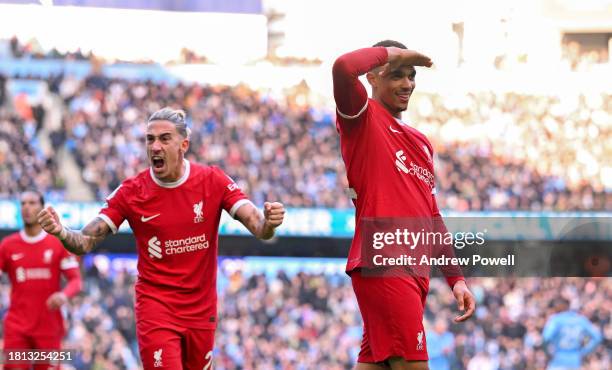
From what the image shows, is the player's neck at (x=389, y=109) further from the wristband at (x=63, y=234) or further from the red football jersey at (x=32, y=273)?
the red football jersey at (x=32, y=273)

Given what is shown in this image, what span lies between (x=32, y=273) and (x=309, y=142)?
1392 cm

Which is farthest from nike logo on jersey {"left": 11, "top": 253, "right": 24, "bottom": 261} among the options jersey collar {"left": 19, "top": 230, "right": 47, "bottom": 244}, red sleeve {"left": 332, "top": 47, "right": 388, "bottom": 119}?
red sleeve {"left": 332, "top": 47, "right": 388, "bottom": 119}

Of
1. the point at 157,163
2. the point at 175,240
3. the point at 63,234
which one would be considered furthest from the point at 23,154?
the point at 63,234

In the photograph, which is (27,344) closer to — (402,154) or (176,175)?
(176,175)

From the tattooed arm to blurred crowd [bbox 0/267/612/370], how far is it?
1180 cm

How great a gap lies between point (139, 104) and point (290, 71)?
14.4 feet

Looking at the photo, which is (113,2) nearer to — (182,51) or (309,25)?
(182,51)

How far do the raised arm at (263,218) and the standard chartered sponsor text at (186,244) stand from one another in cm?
26

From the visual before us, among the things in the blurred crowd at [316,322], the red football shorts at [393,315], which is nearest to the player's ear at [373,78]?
the red football shorts at [393,315]

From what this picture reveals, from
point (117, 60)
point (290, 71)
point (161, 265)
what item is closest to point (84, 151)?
point (117, 60)

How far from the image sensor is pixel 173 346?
20.3 feet

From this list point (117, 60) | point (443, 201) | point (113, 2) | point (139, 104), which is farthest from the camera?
point (113, 2)

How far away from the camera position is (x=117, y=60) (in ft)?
86.1

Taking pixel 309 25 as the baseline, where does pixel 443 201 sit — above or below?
below
